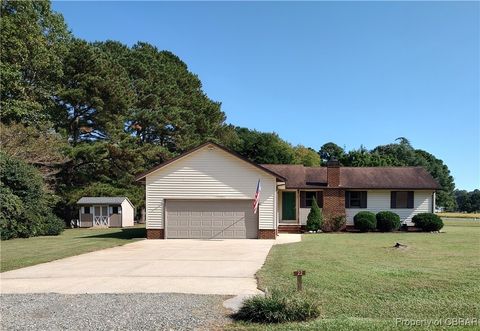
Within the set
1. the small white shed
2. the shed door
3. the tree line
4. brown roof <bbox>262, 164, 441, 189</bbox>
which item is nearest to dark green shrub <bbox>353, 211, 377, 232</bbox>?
brown roof <bbox>262, 164, 441, 189</bbox>

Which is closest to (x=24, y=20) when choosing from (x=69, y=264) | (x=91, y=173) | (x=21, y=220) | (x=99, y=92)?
(x=99, y=92)

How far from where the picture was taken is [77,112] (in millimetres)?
39031

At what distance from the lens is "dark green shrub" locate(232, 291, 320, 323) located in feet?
20.9

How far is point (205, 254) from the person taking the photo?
15484mm

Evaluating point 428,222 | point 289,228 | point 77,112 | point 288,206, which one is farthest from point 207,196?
point 77,112

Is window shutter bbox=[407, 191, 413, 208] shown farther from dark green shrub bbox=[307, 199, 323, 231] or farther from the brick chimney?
dark green shrub bbox=[307, 199, 323, 231]

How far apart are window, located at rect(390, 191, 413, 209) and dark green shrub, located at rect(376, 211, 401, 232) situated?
5.72 ft

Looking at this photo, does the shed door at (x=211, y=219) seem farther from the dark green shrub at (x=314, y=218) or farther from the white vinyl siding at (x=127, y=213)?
the white vinyl siding at (x=127, y=213)

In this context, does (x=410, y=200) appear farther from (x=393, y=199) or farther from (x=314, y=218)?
(x=314, y=218)

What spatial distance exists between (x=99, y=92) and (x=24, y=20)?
310 inches

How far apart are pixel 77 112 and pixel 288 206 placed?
22193 millimetres

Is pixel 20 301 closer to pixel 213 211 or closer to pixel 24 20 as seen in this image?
pixel 213 211

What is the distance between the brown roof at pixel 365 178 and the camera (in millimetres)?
28016

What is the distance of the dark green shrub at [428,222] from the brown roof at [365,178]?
95.6 inches
